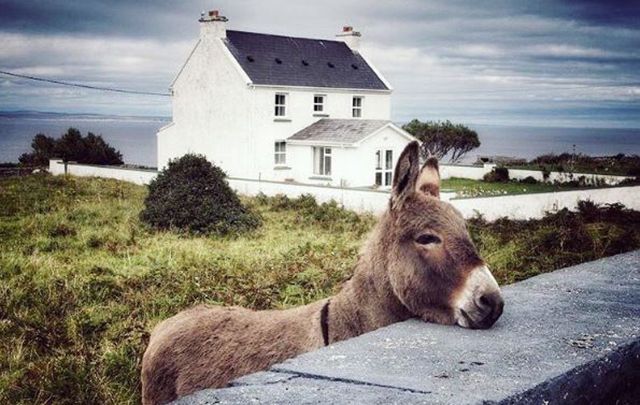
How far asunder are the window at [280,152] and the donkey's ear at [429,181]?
1286 inches

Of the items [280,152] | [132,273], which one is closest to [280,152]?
[280,152]

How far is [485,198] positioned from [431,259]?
19.8m

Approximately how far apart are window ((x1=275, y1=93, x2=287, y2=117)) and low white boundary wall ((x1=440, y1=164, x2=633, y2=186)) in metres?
9.25

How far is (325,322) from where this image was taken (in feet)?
11.4

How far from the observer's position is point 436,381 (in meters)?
1.99

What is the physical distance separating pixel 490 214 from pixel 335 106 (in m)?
18.2

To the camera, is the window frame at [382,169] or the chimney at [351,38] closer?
the window frame at [382,169]

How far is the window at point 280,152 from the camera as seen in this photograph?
1423 inches

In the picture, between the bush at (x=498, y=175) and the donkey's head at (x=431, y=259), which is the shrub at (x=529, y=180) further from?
the donkey's head at (x=431, y=259)

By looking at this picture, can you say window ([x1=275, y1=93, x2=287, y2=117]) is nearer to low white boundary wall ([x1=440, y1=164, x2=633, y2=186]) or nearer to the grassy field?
low white boundary wall ([x1=440, y1=164, x2=633, y2=186])

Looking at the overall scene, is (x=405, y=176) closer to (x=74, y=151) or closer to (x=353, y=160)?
(x=353, y=160)

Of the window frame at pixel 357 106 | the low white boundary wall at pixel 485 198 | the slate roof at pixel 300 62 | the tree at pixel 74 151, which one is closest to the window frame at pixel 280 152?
the slate roof at pixel 300 62

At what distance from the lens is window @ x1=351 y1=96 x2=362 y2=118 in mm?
39906

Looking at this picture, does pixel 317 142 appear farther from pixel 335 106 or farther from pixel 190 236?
pixel 190 236
